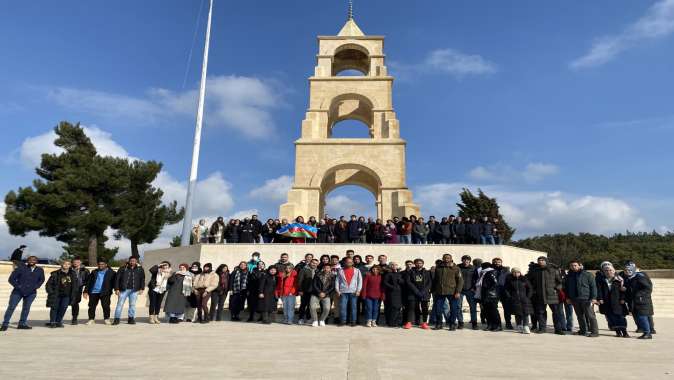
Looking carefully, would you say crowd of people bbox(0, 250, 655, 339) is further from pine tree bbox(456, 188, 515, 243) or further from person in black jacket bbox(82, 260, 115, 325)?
pine tree bbox(456, 188, 515, 243)

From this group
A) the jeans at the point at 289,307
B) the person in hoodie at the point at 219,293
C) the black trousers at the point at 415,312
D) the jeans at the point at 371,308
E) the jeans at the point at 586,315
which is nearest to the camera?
the jeans at the point at 586,315

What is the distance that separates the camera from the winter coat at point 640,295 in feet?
30.3

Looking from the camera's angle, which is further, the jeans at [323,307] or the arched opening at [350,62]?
the arched opening at [350,62]

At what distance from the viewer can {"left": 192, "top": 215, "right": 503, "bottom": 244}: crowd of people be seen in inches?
680

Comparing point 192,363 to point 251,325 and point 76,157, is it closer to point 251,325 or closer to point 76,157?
point 251,325

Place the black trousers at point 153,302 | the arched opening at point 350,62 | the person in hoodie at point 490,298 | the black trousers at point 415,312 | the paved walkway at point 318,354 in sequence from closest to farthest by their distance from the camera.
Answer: the paved walkway at point 318,354, the person in hoodie at point 490,298, the black trousers at point 415,312, the black trousers at point 153,302, the arched opening at point 350,62

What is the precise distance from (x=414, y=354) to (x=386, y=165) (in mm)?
18336

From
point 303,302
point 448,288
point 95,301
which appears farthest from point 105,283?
point 448,288

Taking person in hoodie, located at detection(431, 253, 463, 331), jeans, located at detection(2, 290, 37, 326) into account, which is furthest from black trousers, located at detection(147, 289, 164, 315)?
person in hoodie, located at detection(431, 253, 463, 331)

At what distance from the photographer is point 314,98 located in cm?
2656

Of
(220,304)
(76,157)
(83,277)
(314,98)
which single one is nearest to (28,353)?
(83,277)

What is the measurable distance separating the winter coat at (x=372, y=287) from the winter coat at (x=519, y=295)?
3.12m

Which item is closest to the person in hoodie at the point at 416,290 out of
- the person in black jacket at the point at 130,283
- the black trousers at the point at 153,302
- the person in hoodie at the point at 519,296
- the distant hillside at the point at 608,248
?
the person in hoodie at the point at 519,296

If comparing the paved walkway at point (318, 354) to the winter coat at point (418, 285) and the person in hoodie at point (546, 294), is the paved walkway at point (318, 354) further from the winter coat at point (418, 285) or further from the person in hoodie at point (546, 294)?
the winter coat at point (418, 285)
